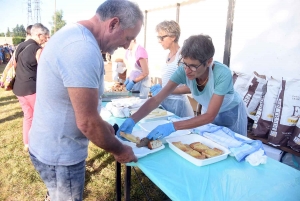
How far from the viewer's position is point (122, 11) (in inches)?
40.3

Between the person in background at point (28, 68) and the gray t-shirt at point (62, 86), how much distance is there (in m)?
1.93

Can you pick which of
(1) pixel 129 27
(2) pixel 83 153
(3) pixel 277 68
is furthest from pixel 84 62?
(3) pixel 277 68

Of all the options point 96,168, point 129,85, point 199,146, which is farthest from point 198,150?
point 96,168

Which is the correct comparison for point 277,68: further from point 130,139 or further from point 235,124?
point 130,139

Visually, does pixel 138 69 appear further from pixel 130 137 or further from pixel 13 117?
pixel 13 117

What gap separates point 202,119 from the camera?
63.2 inches

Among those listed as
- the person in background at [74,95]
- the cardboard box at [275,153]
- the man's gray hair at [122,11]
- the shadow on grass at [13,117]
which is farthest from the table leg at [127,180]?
the shadow on grass at [13,117]

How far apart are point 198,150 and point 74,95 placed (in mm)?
890

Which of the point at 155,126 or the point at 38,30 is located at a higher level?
the point at 38,30

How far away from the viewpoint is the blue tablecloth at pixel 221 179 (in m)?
1.06

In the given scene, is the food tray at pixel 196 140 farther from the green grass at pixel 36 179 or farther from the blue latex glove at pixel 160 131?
the green grass at pixel 36 179

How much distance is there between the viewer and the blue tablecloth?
3.49ft

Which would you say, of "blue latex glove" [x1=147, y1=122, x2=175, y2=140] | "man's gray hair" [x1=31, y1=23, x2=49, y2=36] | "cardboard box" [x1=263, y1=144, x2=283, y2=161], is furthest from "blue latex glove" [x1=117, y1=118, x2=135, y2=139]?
"man's gray hair" [x1=31, y1=23, x2=49, y2=36]

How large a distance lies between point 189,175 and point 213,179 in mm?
124
